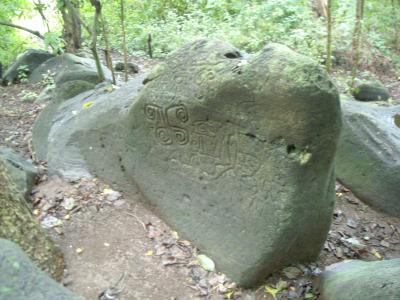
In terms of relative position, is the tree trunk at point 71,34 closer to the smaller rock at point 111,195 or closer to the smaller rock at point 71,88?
the smaller rock at point 71,88

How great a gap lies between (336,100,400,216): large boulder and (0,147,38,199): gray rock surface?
306 centimetres

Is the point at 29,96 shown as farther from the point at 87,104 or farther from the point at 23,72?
the point at 87,104

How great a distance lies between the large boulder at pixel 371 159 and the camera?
4.46 m

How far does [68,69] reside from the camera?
23.2 feet

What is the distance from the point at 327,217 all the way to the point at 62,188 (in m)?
2.43

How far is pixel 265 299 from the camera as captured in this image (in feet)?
11.0

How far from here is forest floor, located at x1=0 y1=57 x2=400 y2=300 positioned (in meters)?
3.38

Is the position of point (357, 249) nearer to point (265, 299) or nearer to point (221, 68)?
point (265, 299)

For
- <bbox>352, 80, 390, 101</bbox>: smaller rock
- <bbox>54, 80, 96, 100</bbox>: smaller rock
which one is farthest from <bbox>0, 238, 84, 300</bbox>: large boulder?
<bbox>352, 80, 390, 101</bbox>: smaller rock

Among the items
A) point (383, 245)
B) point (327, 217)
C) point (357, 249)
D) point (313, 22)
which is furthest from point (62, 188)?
point (313, 22)

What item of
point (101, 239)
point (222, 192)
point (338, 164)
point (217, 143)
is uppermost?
point (217, 143)

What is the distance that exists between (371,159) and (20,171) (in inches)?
132

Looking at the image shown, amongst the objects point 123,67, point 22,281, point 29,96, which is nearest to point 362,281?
point 22,281

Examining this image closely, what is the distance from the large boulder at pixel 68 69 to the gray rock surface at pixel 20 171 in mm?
1784
